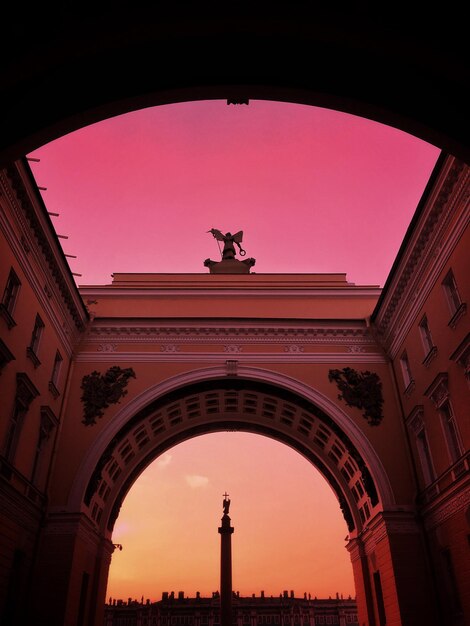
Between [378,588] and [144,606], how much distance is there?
159ft

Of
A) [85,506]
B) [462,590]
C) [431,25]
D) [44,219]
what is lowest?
[462,590]

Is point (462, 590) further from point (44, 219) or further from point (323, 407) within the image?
point (44, 219)

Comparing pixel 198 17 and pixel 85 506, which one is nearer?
pixel 198 17

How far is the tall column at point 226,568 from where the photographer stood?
31.4m

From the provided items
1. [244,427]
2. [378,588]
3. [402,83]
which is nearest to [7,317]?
[402,83]

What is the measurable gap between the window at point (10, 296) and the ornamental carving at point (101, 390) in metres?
7.43

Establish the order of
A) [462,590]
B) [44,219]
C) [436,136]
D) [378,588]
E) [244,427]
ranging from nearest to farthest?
[436,136] < [462,590] < [44,219] < [378,588] < [244,427]

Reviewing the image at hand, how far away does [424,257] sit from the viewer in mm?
20062

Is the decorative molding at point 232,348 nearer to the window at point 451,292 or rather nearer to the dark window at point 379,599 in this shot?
the window at point 451,292

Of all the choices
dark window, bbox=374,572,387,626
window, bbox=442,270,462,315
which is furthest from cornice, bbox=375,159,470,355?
dark window, bbox=374,572,387,626

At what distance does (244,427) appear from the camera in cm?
3027

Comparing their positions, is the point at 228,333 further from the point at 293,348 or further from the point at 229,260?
the point at 229,260

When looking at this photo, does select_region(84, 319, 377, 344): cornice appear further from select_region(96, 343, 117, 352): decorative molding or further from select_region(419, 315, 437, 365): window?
select_region(419, 315, 437, 365): window

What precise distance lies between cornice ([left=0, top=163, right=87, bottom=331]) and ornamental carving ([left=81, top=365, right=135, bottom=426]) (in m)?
2.83
